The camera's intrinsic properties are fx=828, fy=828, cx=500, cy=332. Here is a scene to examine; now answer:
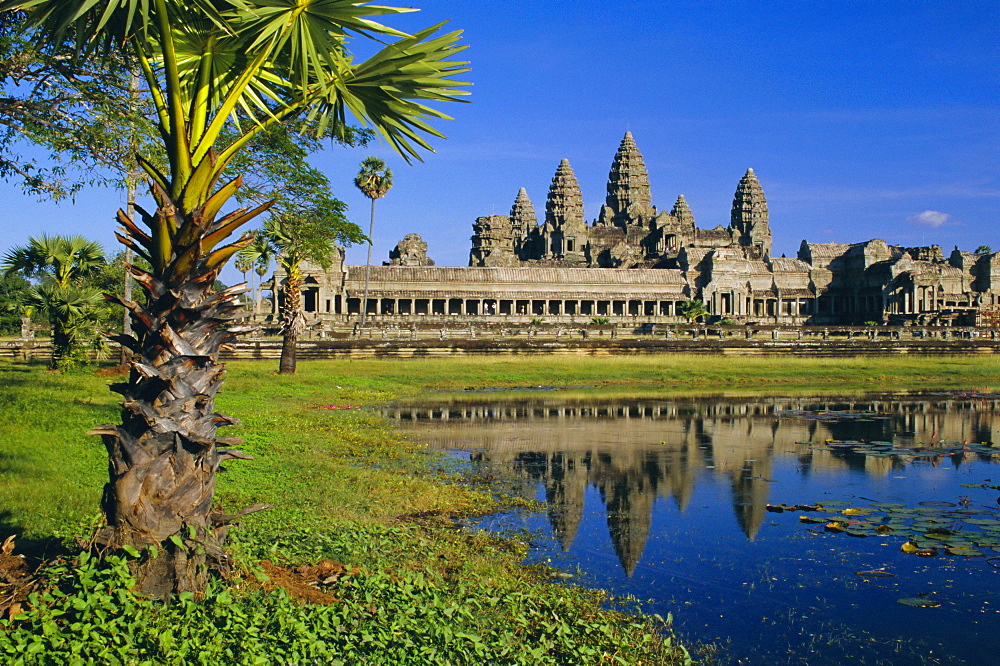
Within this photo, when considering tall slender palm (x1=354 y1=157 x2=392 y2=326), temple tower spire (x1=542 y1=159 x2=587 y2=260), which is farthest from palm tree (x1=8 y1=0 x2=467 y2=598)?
temple tower spire (x1=542 y1=159 x2=587 y2=260)

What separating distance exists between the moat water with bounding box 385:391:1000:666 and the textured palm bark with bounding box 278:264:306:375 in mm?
9843

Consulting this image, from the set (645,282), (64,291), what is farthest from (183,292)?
(645,282)

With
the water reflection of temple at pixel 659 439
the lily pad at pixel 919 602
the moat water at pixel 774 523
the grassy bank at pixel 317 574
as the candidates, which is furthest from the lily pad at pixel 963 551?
the grassy bank at pixel 317 574

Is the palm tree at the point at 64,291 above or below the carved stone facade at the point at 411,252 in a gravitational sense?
below

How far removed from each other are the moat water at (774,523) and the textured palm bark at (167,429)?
3688 mm

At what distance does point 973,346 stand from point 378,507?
148ft

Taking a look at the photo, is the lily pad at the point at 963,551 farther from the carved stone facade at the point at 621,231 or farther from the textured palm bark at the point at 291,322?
the carved stone facade at the point at 621,231

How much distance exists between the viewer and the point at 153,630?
16.8 ft

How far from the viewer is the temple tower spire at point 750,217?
108m

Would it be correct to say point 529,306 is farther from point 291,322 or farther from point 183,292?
point 183,292

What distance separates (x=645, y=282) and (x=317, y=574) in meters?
75.7

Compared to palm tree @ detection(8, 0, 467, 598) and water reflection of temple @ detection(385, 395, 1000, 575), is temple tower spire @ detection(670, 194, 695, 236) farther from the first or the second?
palm tree @ detection(8, 0, 467, 598)

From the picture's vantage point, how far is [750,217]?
109438mm

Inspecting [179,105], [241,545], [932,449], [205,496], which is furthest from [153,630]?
[932,449]
